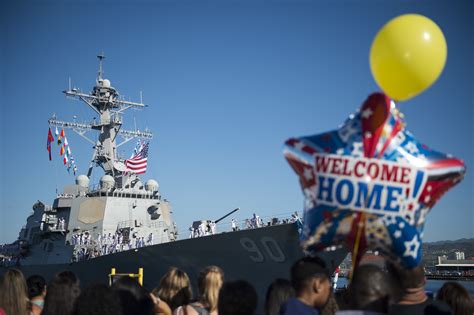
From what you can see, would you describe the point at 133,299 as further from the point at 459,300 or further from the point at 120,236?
the point at 120,236

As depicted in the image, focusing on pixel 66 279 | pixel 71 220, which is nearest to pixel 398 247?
pixel 66 279

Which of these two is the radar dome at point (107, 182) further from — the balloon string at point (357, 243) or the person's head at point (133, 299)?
the balloon string at point (357, 243)

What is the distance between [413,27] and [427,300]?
1595 millimetres

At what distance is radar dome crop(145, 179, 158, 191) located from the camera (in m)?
18.5

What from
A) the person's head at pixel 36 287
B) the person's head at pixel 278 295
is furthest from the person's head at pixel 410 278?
the person's head at pixel 36 287

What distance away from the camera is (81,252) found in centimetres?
1535

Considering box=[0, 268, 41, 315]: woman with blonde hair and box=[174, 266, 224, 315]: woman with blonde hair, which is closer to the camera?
box=[0, 268, 41, 315]: woman with blonde hair

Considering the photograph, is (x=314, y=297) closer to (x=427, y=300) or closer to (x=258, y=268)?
(x=427, y=300)

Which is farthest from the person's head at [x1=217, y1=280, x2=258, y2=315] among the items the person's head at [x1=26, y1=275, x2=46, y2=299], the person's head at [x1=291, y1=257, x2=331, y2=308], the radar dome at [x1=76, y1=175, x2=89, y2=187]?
the radar dome at [x1=76, y1=175, x2=89, y2=187]

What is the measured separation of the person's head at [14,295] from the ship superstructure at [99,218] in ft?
38.1

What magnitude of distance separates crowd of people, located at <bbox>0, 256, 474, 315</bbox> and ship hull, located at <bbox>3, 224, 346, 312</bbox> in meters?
7.34

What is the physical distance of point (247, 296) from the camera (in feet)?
8.95

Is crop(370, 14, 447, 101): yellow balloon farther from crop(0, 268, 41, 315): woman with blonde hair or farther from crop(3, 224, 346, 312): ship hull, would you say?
crop(3, 224, 346, 312): ship hull

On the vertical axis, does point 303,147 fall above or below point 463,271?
below
